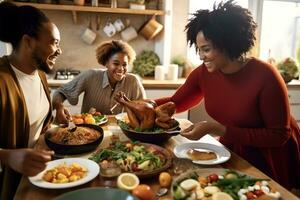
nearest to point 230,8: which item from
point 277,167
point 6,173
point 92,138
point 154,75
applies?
point 277,167

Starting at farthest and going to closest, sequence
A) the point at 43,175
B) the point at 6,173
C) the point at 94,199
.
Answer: the point at 6,173
the point at 43,175
the point at 94,199

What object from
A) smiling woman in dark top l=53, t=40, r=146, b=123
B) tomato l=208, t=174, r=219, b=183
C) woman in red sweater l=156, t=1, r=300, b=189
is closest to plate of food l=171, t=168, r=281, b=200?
tomato l=208, t=174, r=219, b=183

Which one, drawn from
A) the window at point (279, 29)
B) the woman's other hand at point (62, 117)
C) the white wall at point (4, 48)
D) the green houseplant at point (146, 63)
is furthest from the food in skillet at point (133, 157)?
the window at point (279, 29)

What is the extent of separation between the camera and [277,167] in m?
1.53

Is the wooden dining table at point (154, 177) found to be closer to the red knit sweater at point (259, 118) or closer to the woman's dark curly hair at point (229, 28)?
the red knit sweater at point (259, 118)

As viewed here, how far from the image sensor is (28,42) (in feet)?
4.77

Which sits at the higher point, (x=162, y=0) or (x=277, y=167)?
(x=162, y=0)

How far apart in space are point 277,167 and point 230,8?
0.84 metres

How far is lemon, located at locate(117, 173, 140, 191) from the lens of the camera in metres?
0.98

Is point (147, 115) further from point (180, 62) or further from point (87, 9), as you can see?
point (180, 62)

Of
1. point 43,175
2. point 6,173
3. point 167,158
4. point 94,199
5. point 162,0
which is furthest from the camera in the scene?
point 162,0

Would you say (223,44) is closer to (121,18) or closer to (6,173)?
(6,173)

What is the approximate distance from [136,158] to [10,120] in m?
0.58

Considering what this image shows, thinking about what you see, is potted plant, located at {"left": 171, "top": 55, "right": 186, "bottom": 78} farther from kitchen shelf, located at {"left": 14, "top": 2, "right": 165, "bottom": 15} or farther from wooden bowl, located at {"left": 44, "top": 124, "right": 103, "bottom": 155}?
wooden bowl, located at {"left": 44, "top": 124, "right": 103, "bottom": 155}
